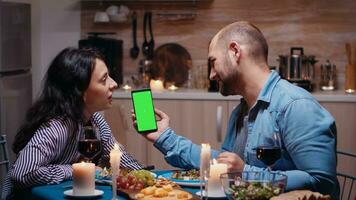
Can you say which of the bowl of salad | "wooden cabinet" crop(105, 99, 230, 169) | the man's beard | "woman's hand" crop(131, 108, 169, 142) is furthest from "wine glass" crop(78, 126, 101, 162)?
"wooden cabinet" crop(105, 99, 230, 169)

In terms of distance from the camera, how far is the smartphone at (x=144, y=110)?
269 centimetres

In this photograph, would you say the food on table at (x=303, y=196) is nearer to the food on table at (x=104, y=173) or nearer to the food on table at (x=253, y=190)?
the food on table at (x=253, y=190)

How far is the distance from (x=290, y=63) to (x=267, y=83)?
250cm

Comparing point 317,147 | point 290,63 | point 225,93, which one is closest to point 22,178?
point 225,93

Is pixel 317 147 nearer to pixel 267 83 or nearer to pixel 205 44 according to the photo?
pixel 267 83

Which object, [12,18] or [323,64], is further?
[323,64]

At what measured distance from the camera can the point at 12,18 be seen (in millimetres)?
4984

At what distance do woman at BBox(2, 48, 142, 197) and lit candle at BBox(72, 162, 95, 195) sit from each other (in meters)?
0.27

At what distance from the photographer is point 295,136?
2.46 m

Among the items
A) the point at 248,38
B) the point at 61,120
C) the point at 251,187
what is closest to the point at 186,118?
the point at 61,120

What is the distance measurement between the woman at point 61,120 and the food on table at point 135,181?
31cm

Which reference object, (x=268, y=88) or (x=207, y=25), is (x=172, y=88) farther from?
(x=268, y=88)

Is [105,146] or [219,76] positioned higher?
[219,76]

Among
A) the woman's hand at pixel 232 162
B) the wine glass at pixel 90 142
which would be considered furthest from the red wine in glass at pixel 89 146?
the woman's hand at pixel 232 162
